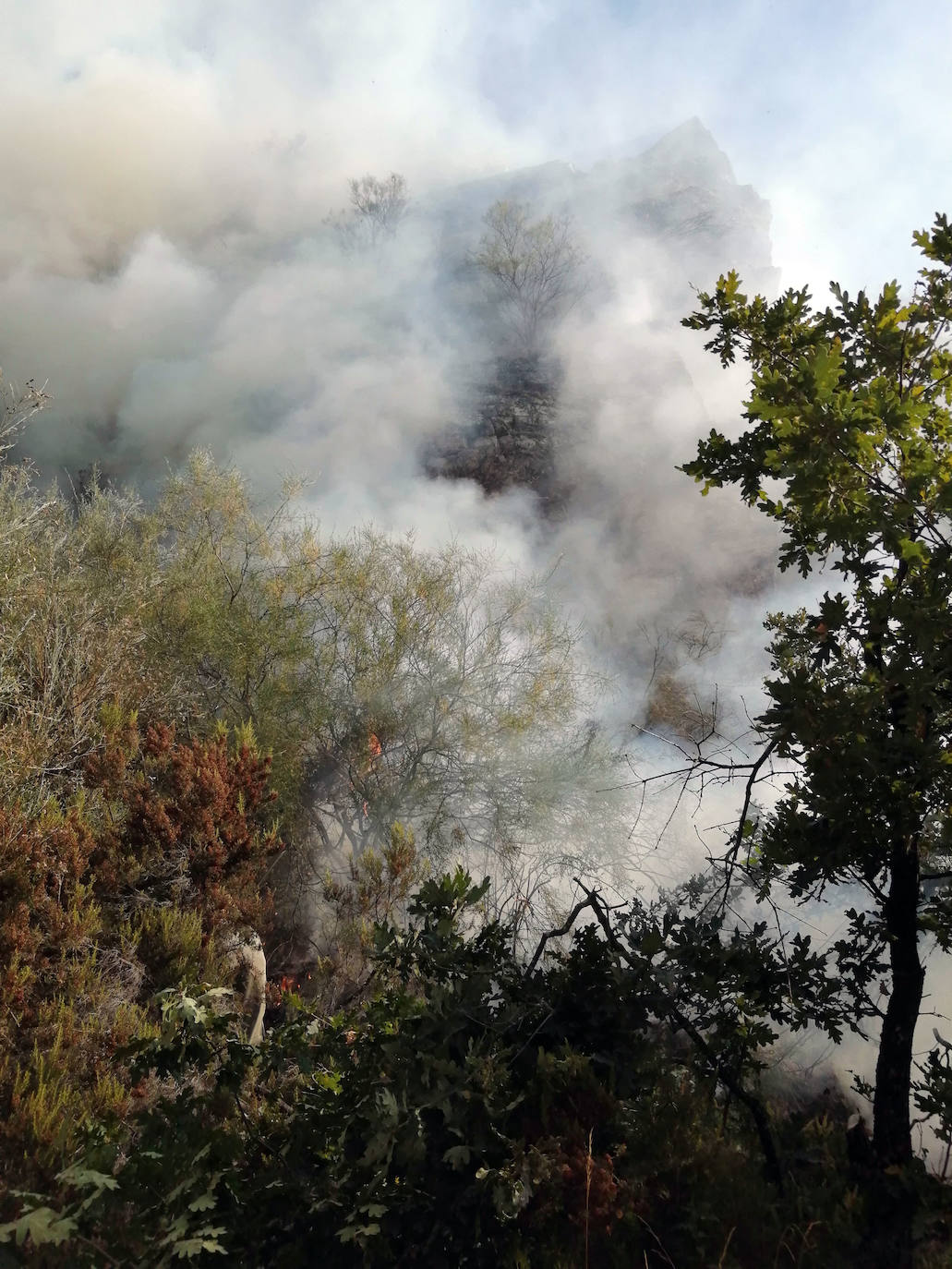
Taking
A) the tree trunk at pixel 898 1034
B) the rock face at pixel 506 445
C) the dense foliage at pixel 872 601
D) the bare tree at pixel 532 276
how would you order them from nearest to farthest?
the dense foliage at pixel 872 601, the tree trunk at pixel 898 1034, the rock face at pixel 506 445, the bare tree at pixel 532 276

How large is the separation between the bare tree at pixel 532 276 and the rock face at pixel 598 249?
2.90ft

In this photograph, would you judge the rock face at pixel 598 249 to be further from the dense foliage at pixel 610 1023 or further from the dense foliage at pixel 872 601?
the dense foliage at pixel 872 601

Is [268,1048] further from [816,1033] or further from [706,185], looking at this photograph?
[706,185]

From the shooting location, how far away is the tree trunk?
A: 6.31ft

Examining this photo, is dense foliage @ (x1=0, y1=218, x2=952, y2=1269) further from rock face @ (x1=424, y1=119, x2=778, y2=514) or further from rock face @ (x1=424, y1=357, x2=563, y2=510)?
rock face @ (x1=424, y1=119, x2=778, y2=514)

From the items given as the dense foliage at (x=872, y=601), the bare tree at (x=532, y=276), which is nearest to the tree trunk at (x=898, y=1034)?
the dense foliage at (x=872, y=601)

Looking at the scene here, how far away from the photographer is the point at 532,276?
2608 cm

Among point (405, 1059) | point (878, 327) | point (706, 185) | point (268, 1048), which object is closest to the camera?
point (405, 1059)

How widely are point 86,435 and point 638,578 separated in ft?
56.6

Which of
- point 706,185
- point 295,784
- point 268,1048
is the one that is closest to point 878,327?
point 268,1048

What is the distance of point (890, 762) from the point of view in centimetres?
174

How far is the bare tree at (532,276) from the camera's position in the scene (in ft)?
85.0

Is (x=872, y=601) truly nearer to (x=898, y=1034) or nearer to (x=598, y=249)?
(x=898, y=1034)

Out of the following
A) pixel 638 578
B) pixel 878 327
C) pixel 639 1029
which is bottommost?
pixel 639 1029
